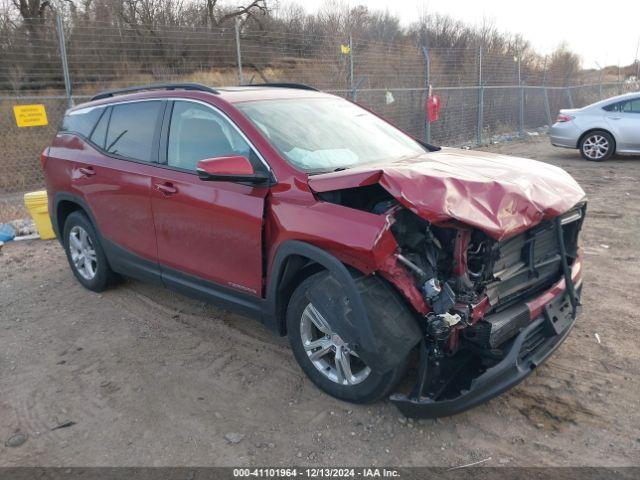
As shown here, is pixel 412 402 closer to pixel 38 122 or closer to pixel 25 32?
pixel 38 122

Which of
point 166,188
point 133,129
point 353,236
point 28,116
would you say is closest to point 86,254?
point 133,129

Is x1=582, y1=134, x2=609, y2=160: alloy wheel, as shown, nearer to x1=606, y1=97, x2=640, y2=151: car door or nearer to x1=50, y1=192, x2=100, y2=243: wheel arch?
x1=606, y1=97, x2=640, y2=151: car door

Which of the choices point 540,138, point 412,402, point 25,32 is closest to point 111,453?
point 412,402

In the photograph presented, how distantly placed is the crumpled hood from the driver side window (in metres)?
0.73

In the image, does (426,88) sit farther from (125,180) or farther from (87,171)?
(125,180)

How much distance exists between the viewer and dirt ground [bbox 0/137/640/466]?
2830 mm

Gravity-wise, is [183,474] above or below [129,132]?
below

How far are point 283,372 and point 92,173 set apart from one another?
2525 millimetres

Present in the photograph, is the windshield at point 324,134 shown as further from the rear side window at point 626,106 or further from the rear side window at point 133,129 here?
→ the rear side window at point 626,106

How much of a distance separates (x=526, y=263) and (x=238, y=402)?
1975mm

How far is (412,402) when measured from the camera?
110 inches

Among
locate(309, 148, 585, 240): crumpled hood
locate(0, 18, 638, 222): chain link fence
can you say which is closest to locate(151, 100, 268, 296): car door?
locate(309, 148, 585, 240): crumpled hood

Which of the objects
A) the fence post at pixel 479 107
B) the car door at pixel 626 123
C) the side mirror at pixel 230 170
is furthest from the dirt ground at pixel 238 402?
the fence post at pixel 479 107

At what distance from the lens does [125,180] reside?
14.1 feet
